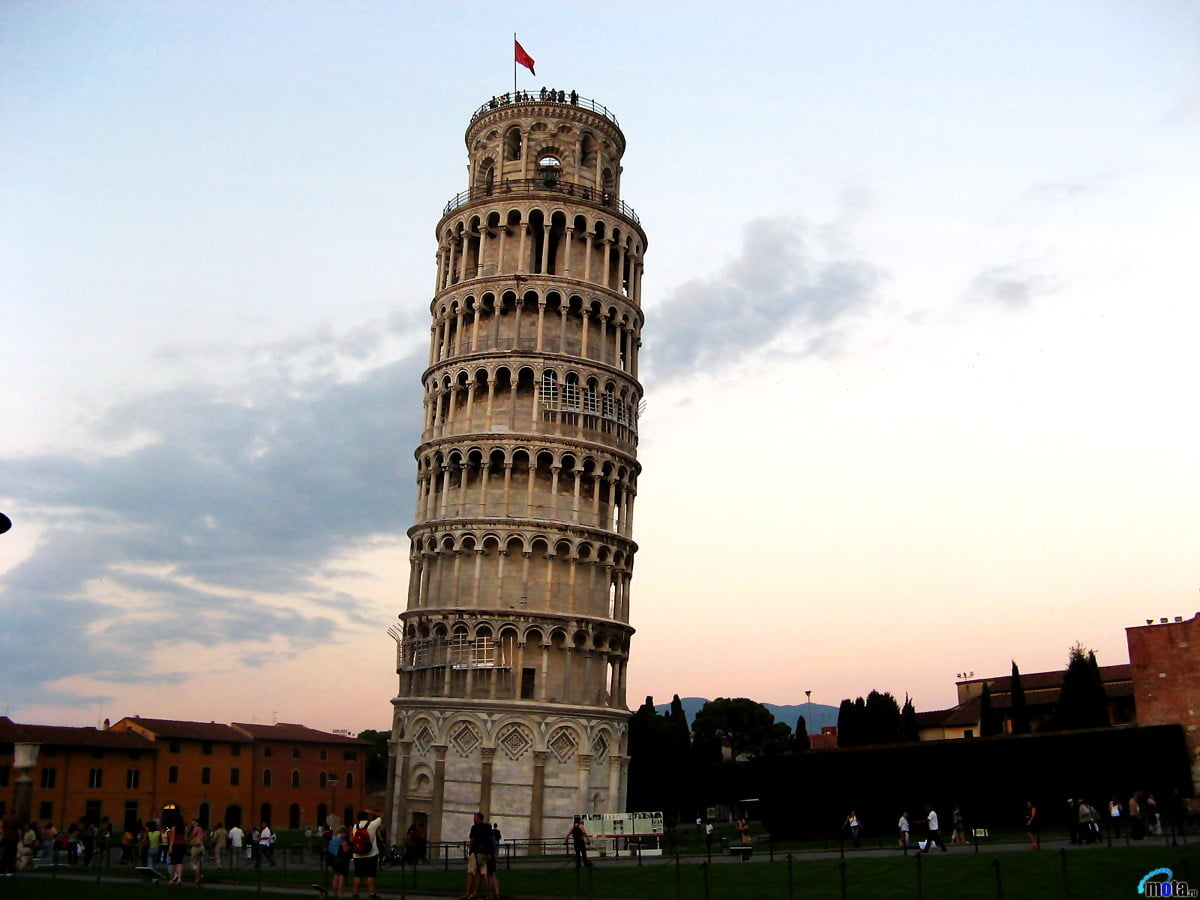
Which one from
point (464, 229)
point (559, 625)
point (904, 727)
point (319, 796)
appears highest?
point (464, 229)

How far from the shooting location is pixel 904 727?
69.2 m

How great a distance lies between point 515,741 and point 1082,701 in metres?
26.3

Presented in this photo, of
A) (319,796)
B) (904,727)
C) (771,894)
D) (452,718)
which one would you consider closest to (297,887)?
(771,894)

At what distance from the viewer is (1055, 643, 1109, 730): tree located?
5281 centimetres

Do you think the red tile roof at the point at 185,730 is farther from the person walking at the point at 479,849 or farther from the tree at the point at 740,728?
the person walking at the point at 479,849

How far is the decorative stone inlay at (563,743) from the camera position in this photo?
1981 inches

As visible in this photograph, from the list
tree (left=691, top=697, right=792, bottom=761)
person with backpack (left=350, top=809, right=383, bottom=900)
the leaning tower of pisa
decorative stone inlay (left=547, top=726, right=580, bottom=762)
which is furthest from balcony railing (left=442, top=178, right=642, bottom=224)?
tree (left=691, top=697, right=792, bottom=761)

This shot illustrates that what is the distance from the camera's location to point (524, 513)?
5209 centimetres

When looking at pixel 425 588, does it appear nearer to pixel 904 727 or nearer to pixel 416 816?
pixel 416 816

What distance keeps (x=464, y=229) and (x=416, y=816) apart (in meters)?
27.9

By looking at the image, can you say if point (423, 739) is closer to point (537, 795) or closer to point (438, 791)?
point (438, 791)

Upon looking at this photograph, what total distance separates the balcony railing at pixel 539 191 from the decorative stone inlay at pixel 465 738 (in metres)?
25.3

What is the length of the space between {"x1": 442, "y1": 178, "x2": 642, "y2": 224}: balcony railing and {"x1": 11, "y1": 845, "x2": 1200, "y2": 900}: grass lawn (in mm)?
34619

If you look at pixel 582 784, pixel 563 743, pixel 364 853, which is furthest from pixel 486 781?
pixel 364 853
